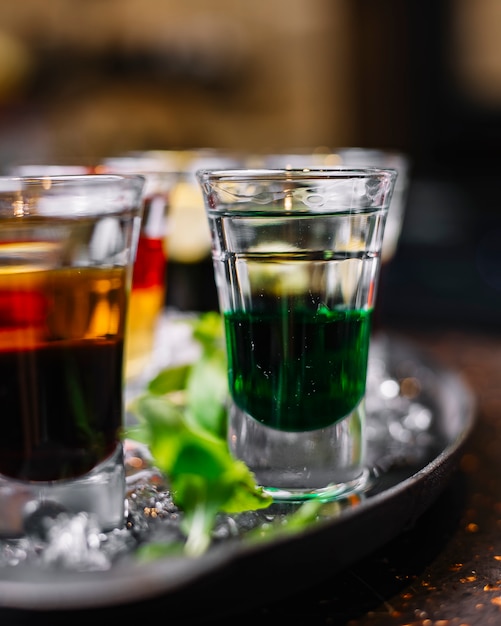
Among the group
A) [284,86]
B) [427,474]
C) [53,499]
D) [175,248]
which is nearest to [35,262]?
[53,499]

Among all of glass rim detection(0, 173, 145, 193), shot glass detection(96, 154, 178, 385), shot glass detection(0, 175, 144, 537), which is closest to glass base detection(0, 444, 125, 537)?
shot glass detection(0, 175, 144, 537)

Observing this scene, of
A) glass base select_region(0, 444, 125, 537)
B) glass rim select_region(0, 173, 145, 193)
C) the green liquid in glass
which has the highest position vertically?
glass rim select_region(0, 173, 145, 193)

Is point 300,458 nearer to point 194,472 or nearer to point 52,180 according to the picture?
point 194,472

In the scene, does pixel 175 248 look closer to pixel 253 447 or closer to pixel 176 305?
pixel 176 305

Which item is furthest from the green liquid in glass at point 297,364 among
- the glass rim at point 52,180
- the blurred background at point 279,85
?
the blurred background at point 279,85

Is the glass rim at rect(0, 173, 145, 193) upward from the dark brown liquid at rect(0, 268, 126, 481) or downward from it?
upward

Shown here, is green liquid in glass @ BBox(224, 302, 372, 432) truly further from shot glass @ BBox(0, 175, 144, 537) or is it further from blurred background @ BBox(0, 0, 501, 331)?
blurred background @ BBox(0, 0, 501, 331)
